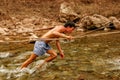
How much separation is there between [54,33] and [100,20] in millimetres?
12739

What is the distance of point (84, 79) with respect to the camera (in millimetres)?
9875

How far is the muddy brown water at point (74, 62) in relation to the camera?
10406 mm

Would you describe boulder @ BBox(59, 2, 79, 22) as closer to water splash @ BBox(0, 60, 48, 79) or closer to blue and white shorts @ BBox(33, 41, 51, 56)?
water splash @ BBox(0, 60, 48, 79)

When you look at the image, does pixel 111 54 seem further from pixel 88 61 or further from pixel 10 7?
pixel 10 7

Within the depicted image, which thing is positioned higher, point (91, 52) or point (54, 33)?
point (54, 33)

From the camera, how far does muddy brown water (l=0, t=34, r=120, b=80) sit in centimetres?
1041

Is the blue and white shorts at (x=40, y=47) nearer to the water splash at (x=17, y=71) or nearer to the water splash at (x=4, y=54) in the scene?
the water splash at (x=17, y=71)

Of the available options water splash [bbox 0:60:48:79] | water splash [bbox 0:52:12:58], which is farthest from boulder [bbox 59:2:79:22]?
water splash [bbox 0:60:48:79]

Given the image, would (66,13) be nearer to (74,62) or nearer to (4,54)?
(4,54)

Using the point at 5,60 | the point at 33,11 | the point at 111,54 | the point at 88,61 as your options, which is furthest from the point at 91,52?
the point at 33,11

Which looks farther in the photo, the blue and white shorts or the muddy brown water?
the blue and white shorts

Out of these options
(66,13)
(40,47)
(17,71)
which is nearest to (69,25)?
(40,47)

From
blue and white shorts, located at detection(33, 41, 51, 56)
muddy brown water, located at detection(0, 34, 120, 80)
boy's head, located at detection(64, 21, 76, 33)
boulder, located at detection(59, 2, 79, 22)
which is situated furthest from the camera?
boulder, located at detection(59, 2, 79, 22)

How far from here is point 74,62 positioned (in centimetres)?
1232
